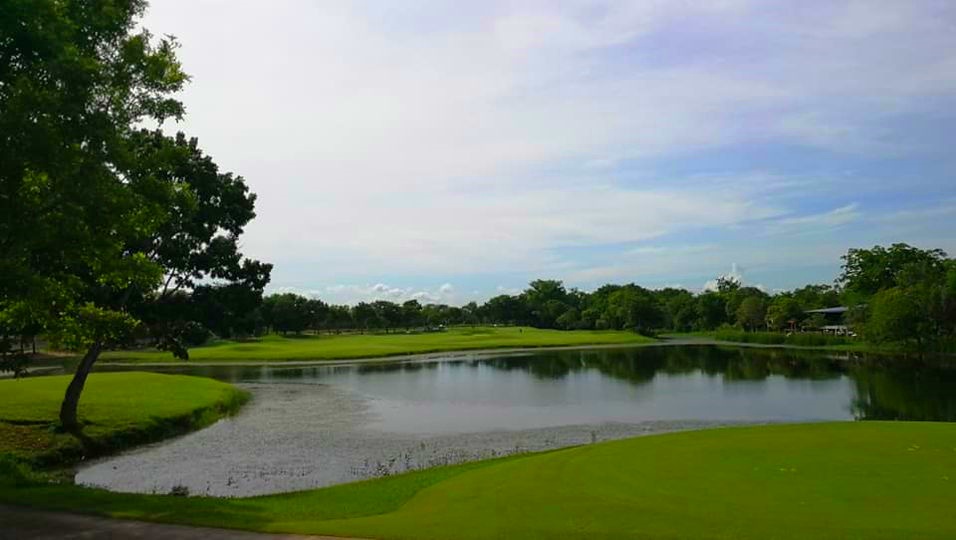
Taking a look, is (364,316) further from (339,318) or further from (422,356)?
(422,356)

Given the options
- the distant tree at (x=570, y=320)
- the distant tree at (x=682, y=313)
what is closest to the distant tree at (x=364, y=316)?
the distant tree at (x=570, y=320)

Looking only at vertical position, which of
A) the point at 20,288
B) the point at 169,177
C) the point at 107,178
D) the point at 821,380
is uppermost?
the point at 169,177

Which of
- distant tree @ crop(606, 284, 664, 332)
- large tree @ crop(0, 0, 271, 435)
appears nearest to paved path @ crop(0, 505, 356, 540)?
large tree @ crop(0, 0, 271, 435)

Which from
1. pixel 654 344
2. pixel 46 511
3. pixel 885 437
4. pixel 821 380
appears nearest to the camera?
pixel 46 511

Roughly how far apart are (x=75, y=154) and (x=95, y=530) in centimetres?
789

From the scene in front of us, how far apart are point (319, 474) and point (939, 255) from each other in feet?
443

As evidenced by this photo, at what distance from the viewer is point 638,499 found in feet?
48.7

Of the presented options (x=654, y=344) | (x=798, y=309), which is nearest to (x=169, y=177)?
(x=654, y=344)

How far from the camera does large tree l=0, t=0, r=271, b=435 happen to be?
14501 millimetres

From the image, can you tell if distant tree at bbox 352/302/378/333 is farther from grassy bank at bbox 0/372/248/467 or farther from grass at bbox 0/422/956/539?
grass at bbox 0/422/956/539

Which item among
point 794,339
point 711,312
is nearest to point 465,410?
point 794,339

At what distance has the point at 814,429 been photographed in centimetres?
2547

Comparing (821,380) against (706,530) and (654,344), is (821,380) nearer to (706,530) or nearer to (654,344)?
(706,530)

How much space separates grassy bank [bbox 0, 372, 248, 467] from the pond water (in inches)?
61.8
